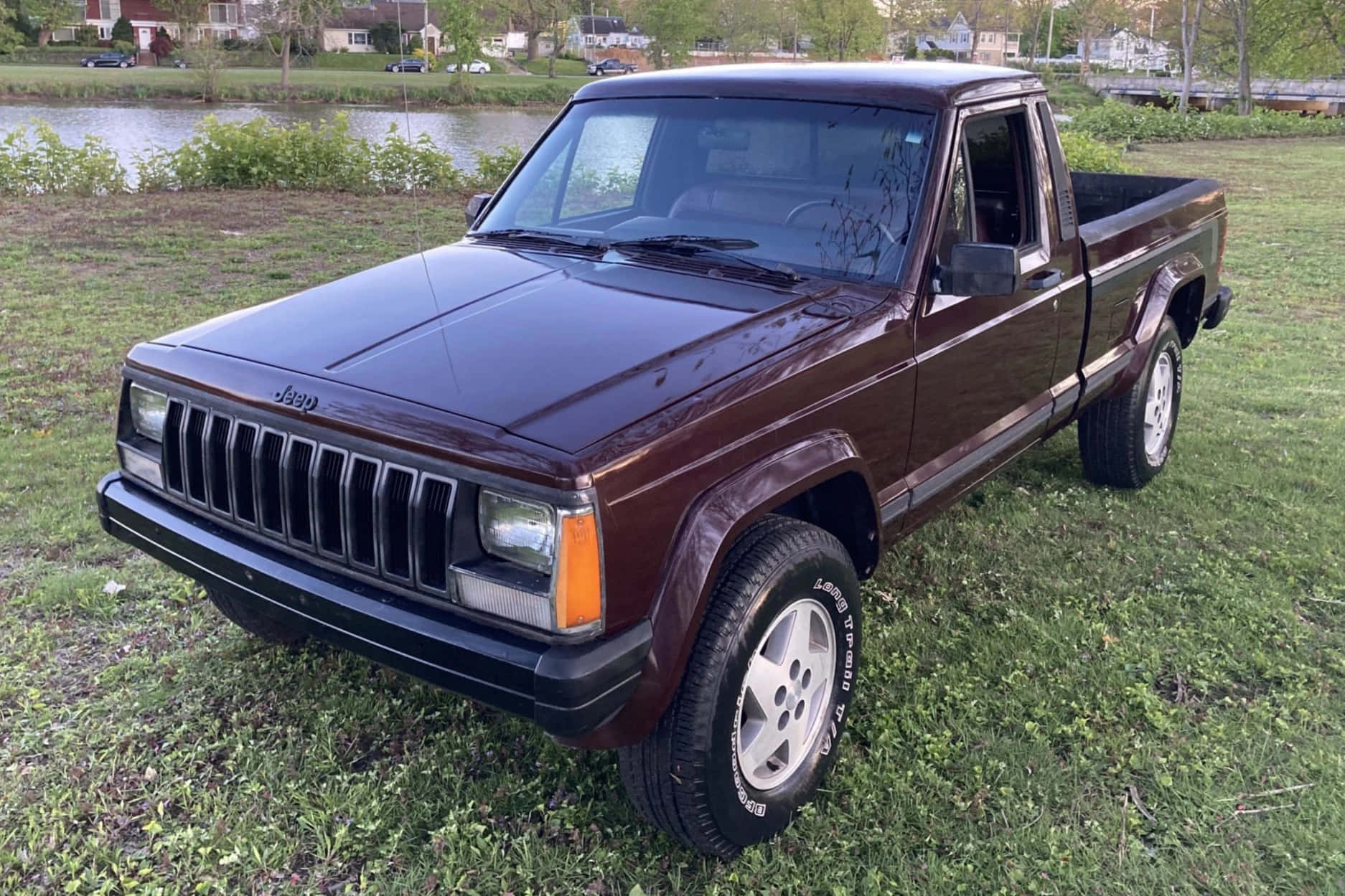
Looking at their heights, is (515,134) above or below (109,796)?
above

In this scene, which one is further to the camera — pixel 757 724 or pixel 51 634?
pixel 51 634

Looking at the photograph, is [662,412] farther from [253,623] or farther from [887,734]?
[253,623]

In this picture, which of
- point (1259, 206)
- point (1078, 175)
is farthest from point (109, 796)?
point (1259, 206)

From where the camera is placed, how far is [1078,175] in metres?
6.29

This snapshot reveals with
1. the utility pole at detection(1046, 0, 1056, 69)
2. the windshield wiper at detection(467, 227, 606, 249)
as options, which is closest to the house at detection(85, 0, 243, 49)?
the windshield wiper at detection(467, 227, 606, 249)

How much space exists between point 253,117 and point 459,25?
13535 mm

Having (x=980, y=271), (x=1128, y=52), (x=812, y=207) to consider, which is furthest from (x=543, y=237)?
(x=1128, y=52)

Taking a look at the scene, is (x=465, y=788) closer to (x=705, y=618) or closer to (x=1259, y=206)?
(x=705, y=618)

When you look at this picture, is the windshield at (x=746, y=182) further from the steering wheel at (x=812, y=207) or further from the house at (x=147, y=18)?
the house at (x=147, y=18)

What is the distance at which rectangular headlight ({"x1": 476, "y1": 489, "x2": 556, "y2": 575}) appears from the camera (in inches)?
90.7

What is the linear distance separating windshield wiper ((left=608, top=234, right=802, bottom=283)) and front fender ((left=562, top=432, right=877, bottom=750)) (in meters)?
0.95

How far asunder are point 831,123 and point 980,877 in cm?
239

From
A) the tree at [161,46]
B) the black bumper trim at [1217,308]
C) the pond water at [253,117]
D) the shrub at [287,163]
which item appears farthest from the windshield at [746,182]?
the tree at [161,46]

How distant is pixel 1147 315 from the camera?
16.3ft
